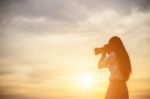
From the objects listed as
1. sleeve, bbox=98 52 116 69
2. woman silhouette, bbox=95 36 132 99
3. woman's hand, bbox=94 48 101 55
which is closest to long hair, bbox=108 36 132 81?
woman silhouette, bbox=95 36 132 99

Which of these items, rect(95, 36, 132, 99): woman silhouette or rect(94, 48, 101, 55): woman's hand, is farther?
rect(94, 48, 101, 55): woman's hand

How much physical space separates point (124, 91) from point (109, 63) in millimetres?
899

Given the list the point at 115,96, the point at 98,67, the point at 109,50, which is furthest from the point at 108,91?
the point at 109,50

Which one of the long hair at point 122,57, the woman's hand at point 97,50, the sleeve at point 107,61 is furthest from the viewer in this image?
the woman's hand at point 97,50

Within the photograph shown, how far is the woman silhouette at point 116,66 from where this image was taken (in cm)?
499

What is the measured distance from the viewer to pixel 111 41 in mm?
5090

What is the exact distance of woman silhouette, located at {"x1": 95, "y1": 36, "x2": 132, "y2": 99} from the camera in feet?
16.4

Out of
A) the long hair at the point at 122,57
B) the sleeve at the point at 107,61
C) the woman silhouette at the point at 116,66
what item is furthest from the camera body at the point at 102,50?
the long hair at the point at 122,57

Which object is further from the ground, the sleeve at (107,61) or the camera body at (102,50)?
the camera body at (102,50)

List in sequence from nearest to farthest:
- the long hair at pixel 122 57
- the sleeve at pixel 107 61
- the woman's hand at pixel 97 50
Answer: the long hair at pixel 122 57 < the sleeve at pixel 107 61 < the woman's hand at pixel 97 50

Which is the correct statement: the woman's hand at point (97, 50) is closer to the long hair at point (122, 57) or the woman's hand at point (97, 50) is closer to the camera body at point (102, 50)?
the camera body at point (102, 50)

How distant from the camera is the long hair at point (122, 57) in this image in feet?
16.3

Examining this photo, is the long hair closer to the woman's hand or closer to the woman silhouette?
the woman silhouette

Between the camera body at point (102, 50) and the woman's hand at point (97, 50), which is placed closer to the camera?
the camera body at point (102, 50)
